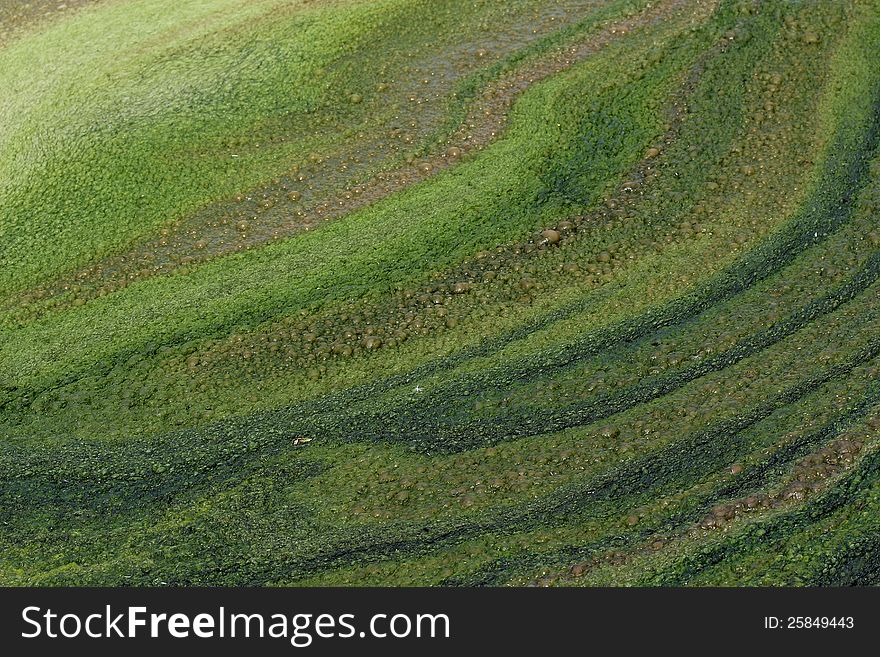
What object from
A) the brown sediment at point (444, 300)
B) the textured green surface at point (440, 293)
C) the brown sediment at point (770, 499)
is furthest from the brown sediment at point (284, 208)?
the brown sediment at point (770, 499)

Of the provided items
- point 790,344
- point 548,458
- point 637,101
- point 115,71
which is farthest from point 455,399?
point 115,71

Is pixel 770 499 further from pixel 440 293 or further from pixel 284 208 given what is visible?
pixel 284 208

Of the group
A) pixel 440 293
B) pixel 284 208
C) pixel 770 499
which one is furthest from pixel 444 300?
pixel 770 499

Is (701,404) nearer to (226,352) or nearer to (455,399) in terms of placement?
(455,399)

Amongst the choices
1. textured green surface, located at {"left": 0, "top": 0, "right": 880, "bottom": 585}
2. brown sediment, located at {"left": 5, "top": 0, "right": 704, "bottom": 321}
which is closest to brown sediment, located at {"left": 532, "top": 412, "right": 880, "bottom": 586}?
textured green surface, located at {"left": 0, "top": 0, "right": 880, "bottom": 585}

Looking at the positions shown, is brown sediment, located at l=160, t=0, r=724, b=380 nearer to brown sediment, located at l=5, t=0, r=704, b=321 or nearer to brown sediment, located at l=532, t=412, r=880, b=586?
brown sediment, located at l=5, t=0, r=704, b=321

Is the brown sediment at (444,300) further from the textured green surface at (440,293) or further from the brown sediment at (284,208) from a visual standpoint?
the brown sediment at (284,208)

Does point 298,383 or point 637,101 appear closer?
point 298,383

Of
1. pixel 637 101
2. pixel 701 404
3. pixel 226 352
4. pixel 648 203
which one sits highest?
pixel 637 101
